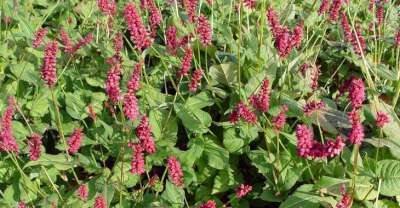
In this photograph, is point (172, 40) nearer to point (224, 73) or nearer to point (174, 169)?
point (224, 73)

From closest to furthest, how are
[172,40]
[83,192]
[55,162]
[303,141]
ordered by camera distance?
[303,141] < [83,192] < [55,162] < [172,40]

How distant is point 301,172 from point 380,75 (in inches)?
34.3

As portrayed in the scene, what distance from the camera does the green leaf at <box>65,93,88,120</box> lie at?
296 cm

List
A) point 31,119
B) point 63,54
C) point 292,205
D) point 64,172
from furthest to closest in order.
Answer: point 63,54
point 31,119
point 64,172
point 292,205

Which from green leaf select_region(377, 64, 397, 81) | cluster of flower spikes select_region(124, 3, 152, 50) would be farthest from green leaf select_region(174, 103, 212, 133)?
green leaf select_region(377, 64, 397, 81)

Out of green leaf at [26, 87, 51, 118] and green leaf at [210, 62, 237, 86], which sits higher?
green leaf at [210, 62, 237, 86]

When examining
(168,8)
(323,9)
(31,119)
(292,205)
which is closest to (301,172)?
(292,205)

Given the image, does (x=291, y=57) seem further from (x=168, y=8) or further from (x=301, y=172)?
(x=168, y=8)

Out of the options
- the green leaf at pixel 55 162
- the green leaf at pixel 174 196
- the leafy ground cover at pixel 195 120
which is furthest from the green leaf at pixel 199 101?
the green leaf at pixel 55 162

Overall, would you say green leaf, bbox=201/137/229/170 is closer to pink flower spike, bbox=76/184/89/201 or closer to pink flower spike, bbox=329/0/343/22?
pink flower spike, bbox=76/184/89/201

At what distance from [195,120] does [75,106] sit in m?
0.66

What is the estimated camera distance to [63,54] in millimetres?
3379

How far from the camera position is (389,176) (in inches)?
98.5

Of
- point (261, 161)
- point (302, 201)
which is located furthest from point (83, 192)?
point (302, 201)
